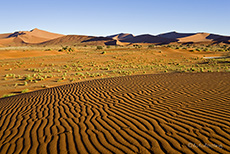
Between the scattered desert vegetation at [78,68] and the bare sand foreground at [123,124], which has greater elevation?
the bare sand foreground at [123,124]

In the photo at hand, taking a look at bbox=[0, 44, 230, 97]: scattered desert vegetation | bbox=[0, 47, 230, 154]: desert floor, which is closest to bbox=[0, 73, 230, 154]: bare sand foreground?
bbox=[0, 47, 230, 154]: desert floor

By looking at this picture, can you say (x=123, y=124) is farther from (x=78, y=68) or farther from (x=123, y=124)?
(x=78, y=68)

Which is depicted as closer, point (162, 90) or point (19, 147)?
point (19, 147)

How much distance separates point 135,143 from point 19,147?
2.54 metres

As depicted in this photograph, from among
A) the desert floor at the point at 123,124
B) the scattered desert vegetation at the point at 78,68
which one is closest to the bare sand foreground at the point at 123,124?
the desert floor at the point at 123,124

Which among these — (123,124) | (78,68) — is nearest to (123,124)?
(123,124)

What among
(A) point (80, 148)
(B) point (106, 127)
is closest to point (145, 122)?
(B) point (106, 127)

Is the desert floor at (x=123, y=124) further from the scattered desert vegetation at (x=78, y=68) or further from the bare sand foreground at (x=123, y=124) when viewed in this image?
the scattered desert vegetation at (x=78, y=68)

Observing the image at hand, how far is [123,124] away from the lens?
4832 mm

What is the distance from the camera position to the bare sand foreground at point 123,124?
3.79m

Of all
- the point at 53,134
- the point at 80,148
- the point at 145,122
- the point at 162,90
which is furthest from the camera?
the point at 162,90

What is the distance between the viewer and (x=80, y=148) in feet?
12.5

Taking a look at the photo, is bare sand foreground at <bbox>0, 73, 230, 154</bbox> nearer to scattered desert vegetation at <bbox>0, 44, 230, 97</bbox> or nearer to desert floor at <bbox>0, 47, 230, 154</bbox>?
desert floor at <bbox>0, 47, 230, 154</bbox>

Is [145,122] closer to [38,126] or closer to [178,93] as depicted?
[38,126]
